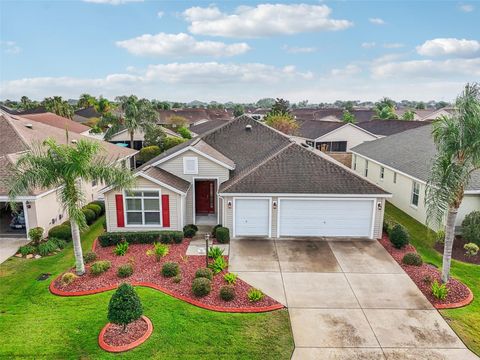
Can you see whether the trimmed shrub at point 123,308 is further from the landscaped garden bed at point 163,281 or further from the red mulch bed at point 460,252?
the red mulch bed at point 460,252


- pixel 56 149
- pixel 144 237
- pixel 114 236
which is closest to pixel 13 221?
pixel 114 236

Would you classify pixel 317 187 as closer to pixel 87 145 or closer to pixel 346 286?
pixel 346 286

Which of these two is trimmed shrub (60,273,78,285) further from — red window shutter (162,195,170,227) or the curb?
red window shutter (162,195,170,227)

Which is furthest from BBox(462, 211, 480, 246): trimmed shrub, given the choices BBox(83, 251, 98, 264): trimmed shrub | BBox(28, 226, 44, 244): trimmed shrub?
BBox(28, 226, 44, 244): trimmed shrub

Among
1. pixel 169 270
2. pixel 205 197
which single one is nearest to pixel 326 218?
pixel 205 197

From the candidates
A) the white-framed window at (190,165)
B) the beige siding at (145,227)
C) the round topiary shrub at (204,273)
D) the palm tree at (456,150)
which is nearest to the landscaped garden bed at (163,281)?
the round topiary shrub at (204,273)
